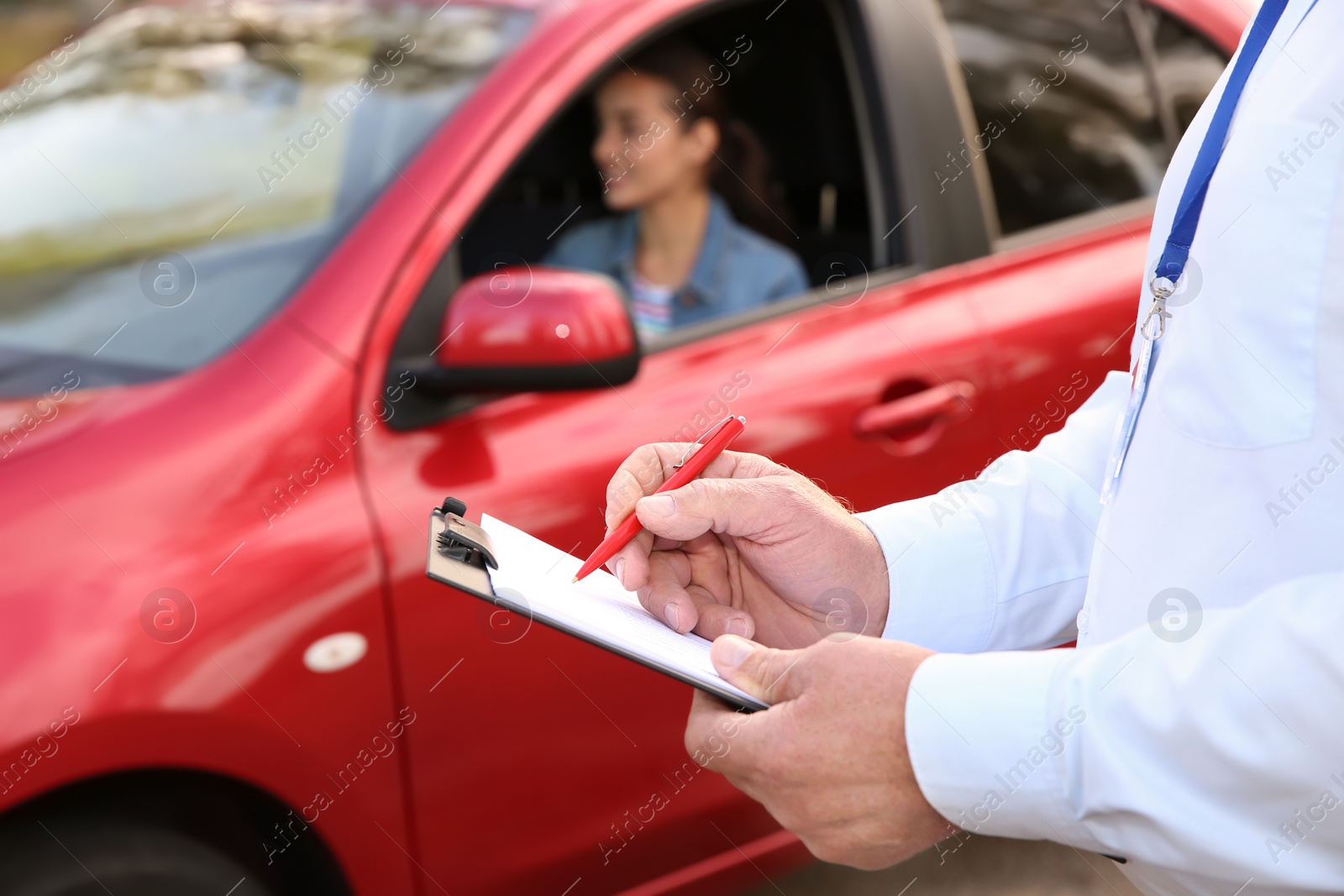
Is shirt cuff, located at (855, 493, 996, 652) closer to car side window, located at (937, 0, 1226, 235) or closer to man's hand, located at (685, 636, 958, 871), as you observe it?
man's hand, located at (685, 636, 958, 871)

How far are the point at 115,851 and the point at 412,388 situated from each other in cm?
71

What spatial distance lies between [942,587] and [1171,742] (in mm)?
441

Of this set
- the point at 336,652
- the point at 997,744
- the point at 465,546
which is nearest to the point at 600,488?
the point at 336,652

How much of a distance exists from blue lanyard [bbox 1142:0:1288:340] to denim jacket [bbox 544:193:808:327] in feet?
4.65

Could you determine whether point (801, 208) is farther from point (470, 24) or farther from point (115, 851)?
point (115, 851)

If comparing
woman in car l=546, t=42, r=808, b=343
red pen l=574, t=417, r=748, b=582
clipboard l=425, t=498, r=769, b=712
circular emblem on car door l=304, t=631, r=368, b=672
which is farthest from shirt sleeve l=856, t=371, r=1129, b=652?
woman in car l=546, t=42, r=808, b=343

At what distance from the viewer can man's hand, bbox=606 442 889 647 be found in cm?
125

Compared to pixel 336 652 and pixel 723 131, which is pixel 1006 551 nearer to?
pixel 336 652

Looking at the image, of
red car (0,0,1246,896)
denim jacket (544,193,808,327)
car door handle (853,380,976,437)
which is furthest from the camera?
denim jacket (544,193,808,327)

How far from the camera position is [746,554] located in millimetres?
1350

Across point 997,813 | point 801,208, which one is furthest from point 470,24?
point 997,813

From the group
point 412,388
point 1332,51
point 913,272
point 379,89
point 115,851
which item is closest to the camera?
point 1332,51

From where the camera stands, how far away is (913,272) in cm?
237

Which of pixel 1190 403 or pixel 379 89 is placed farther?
pixel 379 89
